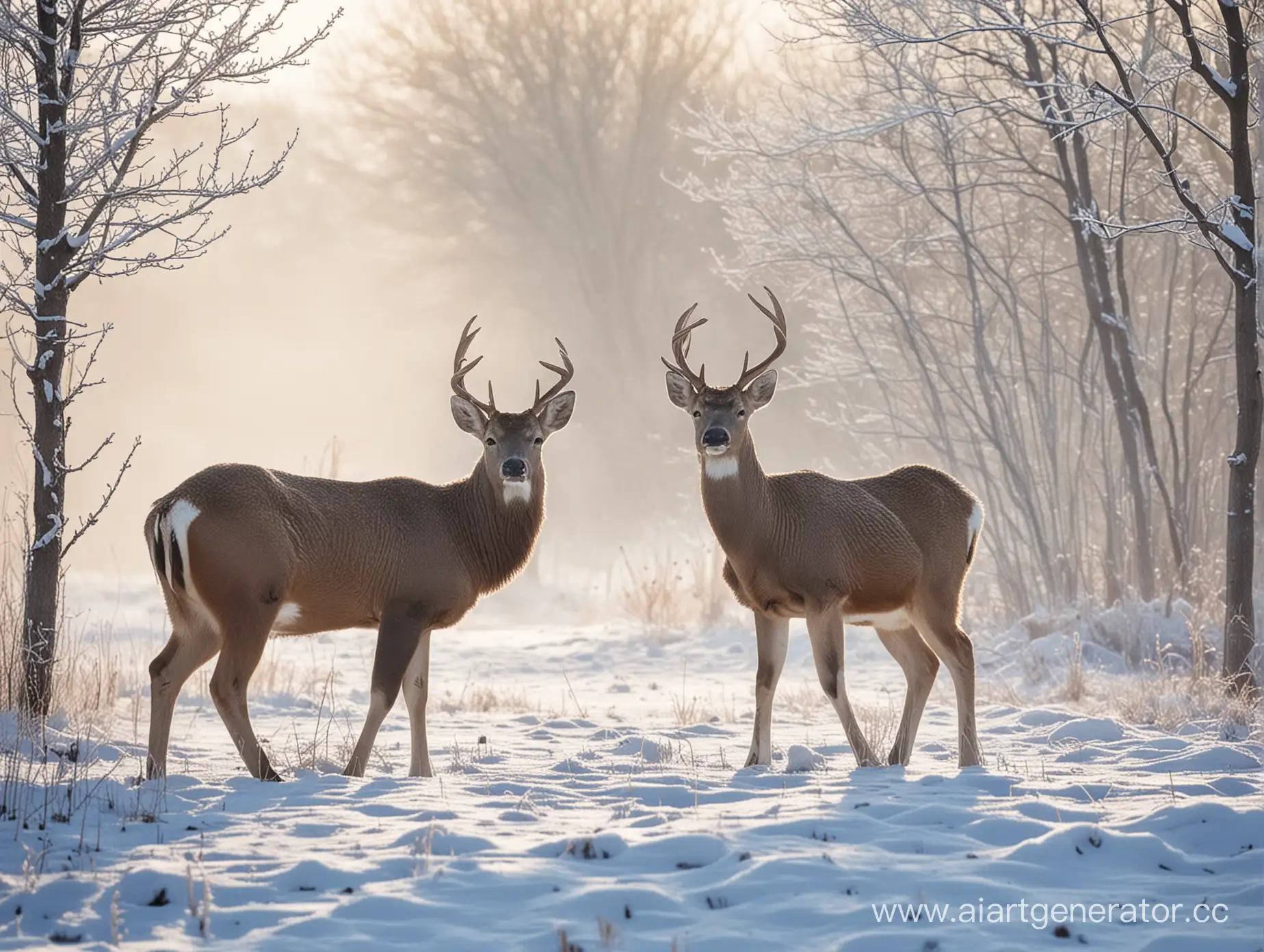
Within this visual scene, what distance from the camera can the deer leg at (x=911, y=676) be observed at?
7.54 meters

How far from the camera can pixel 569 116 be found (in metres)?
28.8

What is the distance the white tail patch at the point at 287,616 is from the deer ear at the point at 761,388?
276cm

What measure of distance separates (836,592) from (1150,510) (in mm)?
9321

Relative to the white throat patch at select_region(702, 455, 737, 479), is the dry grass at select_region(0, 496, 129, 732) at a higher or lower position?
lower

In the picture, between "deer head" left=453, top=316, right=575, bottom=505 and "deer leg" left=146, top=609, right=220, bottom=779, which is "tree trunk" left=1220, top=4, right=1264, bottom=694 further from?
"deer leg" left=146, top=609, right=220, bottom=779

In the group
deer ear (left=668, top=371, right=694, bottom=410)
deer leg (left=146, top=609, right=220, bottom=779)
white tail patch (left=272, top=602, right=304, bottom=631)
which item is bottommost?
deer leg (left=146, top=609, right=220, bottom=779)

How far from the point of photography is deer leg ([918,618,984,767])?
7438 millimetres

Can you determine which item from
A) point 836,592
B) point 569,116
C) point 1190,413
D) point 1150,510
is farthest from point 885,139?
point 569,116

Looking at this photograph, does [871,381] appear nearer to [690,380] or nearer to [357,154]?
[357,154]

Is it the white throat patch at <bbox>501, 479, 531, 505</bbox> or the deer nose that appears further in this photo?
the white throat patch at <bbox>501, 479, 531, 505</bbox>

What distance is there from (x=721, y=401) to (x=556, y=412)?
46.5 inches

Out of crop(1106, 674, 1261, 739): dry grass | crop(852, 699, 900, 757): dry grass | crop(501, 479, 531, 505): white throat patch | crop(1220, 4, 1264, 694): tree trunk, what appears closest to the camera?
crop(501, 479, 531, 505): white throat patch

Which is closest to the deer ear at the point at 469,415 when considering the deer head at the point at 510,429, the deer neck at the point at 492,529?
the deer head at the point at 510,429

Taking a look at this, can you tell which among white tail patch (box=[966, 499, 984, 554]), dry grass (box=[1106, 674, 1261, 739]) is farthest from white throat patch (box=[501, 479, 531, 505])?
dry grass (box=[1106, 674, 1261, 739])
